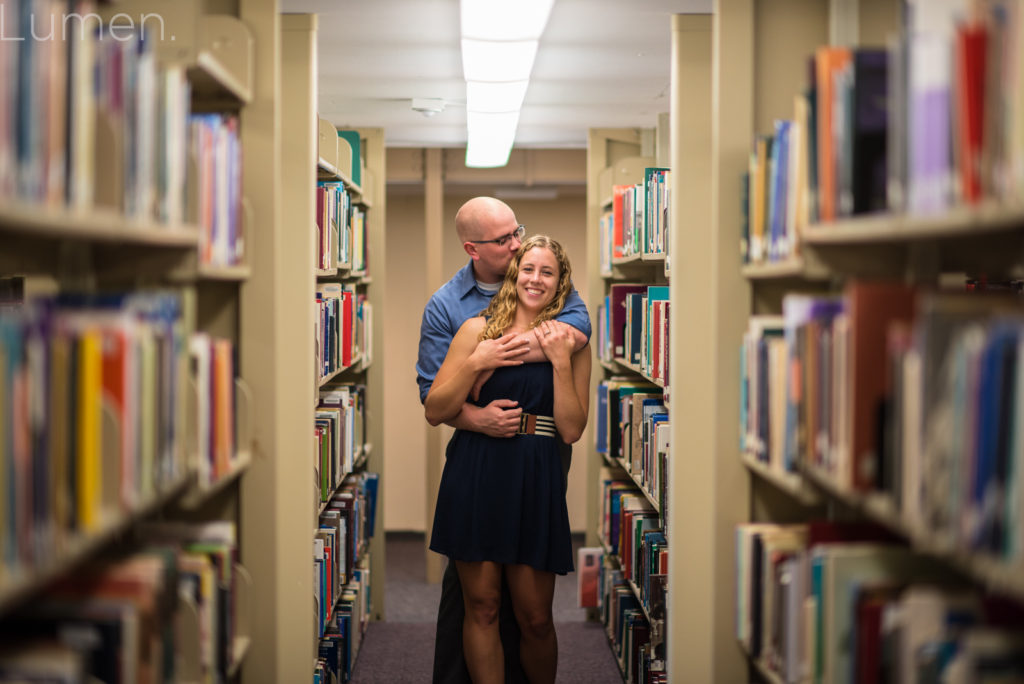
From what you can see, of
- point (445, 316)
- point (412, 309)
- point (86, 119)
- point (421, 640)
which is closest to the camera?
point (86, 119)

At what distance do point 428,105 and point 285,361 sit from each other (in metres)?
2.62

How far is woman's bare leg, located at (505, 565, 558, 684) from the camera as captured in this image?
2.92 metres

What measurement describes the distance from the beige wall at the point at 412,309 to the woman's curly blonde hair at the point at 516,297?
3.90 meters

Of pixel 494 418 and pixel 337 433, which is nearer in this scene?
pixel 494 418

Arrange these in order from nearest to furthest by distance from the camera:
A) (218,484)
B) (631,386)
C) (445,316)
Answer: (218,484) < (445,316) < (631,386)

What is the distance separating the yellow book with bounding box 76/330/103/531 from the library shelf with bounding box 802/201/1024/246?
1152 mm

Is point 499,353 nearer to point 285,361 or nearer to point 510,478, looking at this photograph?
point 510,478

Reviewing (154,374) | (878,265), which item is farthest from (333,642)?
(878,265)

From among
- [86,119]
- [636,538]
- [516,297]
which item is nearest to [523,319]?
[516,297]

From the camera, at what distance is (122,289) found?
5.98 feet

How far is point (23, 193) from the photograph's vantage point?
3.75ft

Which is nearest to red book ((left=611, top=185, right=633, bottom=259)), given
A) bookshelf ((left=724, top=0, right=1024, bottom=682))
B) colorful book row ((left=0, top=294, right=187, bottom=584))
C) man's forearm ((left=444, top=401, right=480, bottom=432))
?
man's forearm ((left=444, top=401, right=480, bottom=432))

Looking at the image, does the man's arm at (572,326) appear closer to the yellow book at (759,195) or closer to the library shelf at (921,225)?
the yellow book at (759,195)

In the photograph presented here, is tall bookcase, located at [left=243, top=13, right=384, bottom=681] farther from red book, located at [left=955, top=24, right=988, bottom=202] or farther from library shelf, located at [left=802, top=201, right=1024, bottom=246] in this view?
red book, located at [left=955, top=24, right=988, bottom=202]
